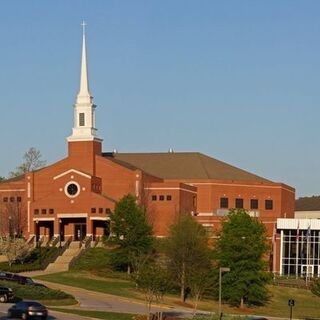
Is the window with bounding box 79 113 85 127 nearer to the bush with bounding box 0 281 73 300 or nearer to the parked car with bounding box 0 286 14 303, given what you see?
the bush with bounding box 0 281 73 300

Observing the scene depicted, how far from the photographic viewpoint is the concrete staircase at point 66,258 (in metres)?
93.6

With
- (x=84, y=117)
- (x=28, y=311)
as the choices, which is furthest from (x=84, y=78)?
(x=28, y=311)

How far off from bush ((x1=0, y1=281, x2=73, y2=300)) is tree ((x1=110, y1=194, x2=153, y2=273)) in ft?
72.7

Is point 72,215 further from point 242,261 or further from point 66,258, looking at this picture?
point 242,261

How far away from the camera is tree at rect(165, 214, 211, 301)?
264 feet

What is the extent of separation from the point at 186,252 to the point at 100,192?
33.1 meters

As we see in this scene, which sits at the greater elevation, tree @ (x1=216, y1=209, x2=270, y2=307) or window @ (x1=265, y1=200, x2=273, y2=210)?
window @ (x1=265, y1=200, x2=273, y2=210)

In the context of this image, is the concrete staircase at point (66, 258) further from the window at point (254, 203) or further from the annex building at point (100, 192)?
the window at point (254, 203)

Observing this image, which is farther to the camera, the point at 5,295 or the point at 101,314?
the point at 5,295

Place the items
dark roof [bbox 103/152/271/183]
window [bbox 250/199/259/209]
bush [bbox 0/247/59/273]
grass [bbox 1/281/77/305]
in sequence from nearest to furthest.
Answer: grass [bbox 1/281/77/305] → bush [bbox 0/247/59/273] → window [bbox 250/199/259/209] → dark roof [bbox 103/152/271/183]

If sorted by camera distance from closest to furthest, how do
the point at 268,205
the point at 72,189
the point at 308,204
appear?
the point at 72,189 → the point at 268,205 → the point at 308,204

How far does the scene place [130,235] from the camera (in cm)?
9244

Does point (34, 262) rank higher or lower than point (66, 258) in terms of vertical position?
lower

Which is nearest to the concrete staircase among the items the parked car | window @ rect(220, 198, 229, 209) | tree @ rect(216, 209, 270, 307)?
tree @ rect(216, 209, 270, 307)
